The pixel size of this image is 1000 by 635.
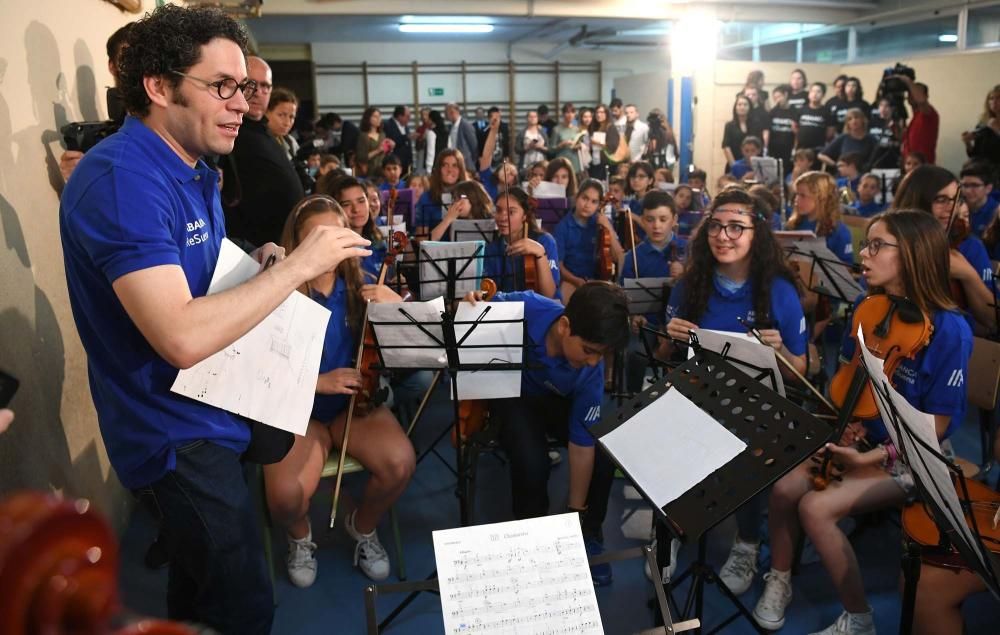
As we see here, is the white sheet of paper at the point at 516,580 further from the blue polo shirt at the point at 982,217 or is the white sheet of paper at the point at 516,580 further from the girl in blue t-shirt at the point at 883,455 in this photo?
the blue polo shirt at the point at 982,217

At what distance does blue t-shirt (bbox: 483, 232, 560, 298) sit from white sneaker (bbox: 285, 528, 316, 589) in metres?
1.55

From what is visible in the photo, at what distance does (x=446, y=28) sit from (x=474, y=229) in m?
9.63

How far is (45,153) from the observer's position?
7.29ft

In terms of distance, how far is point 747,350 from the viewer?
2.07 meters

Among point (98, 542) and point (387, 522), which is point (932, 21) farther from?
point (98, 542)

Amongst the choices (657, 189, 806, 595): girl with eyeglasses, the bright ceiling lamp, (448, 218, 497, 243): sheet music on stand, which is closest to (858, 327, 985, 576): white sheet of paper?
(657, 189, 806, 595): girl with eyeglasses

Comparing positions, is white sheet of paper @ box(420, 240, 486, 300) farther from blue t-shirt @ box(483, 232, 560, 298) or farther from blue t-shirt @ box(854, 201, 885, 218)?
blue t-shirt @ box(854, 201, 885, 218)

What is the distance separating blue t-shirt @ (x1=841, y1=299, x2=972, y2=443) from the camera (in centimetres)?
220

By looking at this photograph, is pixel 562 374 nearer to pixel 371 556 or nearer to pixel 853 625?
pixel 371 556

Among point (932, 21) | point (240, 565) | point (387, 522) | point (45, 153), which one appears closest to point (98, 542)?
point (240, 565)

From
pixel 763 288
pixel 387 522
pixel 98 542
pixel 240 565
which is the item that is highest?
pixel 98 542

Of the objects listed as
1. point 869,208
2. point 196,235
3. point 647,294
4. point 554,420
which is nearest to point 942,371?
point 554,420

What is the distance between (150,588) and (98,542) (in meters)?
2.44

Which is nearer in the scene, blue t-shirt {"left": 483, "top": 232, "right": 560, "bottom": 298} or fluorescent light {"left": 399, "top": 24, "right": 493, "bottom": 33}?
blue t-shirt {"left": 483, "top": 232, "right": 560, "bottom": 298}
